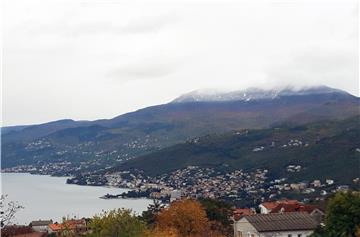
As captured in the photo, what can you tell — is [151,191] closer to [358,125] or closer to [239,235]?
[358,125]

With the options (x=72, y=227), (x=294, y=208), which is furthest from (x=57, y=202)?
(x=72, y=227)

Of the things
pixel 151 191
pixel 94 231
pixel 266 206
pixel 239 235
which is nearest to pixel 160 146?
pixel 151 191

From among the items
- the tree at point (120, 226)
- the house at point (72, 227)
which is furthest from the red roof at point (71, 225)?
the tree at point (120, 226)

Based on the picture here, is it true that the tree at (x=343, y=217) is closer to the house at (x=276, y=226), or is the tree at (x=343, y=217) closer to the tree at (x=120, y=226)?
the house at (x=276, y=226)

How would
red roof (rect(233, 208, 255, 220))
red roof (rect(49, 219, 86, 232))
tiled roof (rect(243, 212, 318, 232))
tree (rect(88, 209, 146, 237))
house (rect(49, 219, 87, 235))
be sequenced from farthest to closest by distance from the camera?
red roof (rect(233, 208, 255, 220))
tiled roof (rect(243, 212, 318, 232))
red roof (rect(49, 219, 86, 232))
house (rect(49, 219, 87, 235))
tree (rect(88, 209, 146, 237))

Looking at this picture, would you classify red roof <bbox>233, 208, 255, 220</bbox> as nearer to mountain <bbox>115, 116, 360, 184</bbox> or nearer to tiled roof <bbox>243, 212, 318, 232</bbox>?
tiled roof <bbox>243, 212, 318, 232</bbox>

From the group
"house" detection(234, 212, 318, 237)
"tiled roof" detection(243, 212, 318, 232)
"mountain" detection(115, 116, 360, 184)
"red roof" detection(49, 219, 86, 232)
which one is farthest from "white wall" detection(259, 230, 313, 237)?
"mountain" detection(115, 116, 360, 184)
